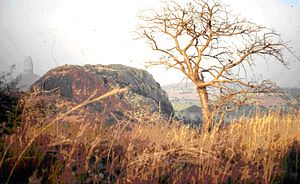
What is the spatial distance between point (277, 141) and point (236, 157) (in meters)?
1.30

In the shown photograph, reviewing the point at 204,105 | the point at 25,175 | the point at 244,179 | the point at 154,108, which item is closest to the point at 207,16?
the point at 204,105

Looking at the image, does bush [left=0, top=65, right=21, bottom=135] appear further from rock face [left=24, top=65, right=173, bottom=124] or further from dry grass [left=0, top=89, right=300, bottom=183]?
rock face [left=24, top=65, right=173, bottom=124]

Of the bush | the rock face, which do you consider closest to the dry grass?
the bush

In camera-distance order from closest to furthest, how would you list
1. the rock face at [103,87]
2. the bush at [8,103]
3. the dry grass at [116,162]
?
the dry grass at [116,162]
the bush at [8,103]
the rock face at [103,87]

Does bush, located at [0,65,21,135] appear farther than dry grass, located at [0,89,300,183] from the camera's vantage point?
Yes

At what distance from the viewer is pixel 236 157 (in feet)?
18.6

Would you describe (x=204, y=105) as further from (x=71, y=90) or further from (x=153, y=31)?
(x=71, y=90)

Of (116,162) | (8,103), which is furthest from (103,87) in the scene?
(116,162)

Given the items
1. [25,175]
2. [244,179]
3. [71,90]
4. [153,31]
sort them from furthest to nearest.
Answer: [71,90], [153,31], [244,179], [25,175]

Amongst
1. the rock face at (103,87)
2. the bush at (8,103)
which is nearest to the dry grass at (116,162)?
the bush at (8,103)

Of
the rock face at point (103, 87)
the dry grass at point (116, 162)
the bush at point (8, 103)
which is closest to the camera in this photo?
the dry grass at point (116, 162)

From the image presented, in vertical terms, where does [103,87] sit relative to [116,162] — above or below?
above

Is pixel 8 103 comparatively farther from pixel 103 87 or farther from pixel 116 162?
pixel 103 87

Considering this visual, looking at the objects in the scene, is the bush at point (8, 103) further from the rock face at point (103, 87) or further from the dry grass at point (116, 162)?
the rock face at point (103, 87)
